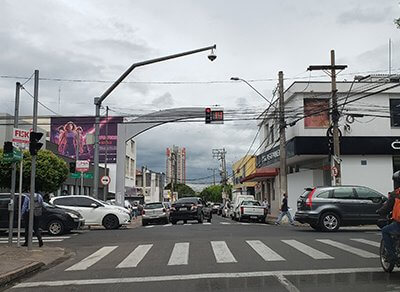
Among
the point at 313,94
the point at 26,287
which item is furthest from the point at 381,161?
the point at 26,287

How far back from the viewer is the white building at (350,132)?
29516 mm

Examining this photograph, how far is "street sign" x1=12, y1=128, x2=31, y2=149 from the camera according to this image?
1359 cm

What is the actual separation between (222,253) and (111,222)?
37.4 feet

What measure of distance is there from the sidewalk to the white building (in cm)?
1713

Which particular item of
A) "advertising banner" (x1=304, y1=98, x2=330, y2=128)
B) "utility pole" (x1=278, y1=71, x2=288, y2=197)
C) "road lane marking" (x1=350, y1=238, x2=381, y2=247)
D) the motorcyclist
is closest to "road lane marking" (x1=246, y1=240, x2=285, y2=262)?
the motorcyclist

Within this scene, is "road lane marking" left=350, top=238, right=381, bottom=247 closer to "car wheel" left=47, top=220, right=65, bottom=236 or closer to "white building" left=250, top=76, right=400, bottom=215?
"car wheel" left=47, top=220, right=65, bottom=236

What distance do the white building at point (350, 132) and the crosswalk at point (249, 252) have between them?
49.0 ft

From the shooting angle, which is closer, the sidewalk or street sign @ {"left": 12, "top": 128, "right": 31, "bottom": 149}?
the sidewalk

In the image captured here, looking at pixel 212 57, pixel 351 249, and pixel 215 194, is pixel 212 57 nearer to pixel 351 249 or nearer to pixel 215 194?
pixel 351 249

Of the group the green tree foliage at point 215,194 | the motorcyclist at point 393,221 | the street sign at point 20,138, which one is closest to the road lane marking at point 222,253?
the motorcyclist at point 393,221

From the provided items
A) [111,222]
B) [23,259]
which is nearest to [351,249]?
[23,259]

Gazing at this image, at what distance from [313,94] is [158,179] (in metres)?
81.6

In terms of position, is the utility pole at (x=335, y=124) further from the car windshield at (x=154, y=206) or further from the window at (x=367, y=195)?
the car windshield at (x=154, y=206)

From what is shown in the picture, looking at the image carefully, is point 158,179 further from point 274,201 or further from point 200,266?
point 200,266
